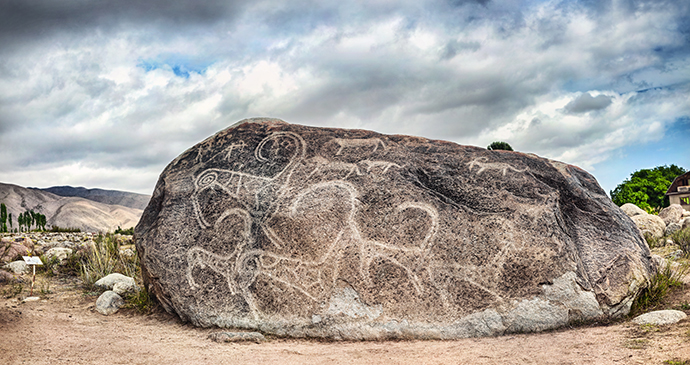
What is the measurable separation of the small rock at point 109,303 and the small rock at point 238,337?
2.24m

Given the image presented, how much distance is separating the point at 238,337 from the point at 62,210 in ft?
238

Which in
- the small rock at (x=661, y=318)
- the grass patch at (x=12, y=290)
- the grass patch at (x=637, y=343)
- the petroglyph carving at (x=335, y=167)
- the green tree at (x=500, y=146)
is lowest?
the grass patch at (x=12, y=290)

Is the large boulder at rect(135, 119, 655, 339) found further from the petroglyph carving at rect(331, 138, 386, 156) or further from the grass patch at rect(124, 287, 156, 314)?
the grass patch at rect(124, 287, 156, 314)

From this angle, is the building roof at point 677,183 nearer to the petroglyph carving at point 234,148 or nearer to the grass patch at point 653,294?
the grass patch at point 653,294

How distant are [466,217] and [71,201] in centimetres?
8123

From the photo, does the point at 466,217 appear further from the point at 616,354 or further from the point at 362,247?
the point at 616,354

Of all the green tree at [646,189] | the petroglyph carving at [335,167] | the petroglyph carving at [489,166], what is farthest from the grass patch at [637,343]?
the green tree at [646,189]

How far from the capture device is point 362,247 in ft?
15.8

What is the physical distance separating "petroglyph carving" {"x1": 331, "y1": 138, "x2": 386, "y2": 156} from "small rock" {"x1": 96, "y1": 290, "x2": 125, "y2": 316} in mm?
3682

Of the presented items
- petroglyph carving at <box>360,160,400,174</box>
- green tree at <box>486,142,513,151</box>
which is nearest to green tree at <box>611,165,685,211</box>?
green tree at <box>486,142,513,151</box>

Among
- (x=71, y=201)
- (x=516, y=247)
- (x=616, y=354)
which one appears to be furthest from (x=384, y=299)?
(x=71, y=201)

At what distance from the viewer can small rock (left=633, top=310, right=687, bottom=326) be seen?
442 centimetres

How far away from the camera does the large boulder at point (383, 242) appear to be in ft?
15.2

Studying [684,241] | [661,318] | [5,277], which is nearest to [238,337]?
[661,318]
